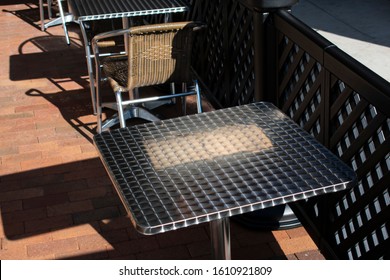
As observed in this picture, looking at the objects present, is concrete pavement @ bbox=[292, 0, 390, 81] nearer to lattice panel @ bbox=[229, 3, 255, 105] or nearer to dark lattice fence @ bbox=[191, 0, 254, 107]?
dark lattice fence @ bbox=[191, 0, 254, 107]

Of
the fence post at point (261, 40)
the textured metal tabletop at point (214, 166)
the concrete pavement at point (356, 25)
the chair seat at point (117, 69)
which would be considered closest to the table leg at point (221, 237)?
the textured metal tabletop at point (214, 166)

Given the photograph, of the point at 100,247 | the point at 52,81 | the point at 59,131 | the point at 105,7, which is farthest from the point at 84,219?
the point at 52,81

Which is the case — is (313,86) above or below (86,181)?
above

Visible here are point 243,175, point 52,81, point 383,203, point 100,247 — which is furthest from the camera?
point 52,81

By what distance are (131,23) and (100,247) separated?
2.00 m

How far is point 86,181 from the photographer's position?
14.5 ft

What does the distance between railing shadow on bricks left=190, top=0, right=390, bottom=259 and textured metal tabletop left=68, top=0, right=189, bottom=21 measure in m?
0.51

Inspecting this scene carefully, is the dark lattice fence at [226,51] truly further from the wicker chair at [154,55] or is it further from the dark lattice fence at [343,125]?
the dark lattice fence at [343,125]

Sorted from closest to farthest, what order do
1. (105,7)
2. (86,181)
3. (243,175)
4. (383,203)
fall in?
(243,175), (383,203), (86,181), (105,7)

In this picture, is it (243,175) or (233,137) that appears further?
(233,137)

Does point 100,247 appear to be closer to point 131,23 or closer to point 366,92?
point 366,92

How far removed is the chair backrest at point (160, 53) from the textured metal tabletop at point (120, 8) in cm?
46

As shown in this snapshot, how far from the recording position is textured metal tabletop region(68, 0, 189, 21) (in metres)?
4.79

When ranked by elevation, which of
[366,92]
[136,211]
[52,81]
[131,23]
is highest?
[366,92]
